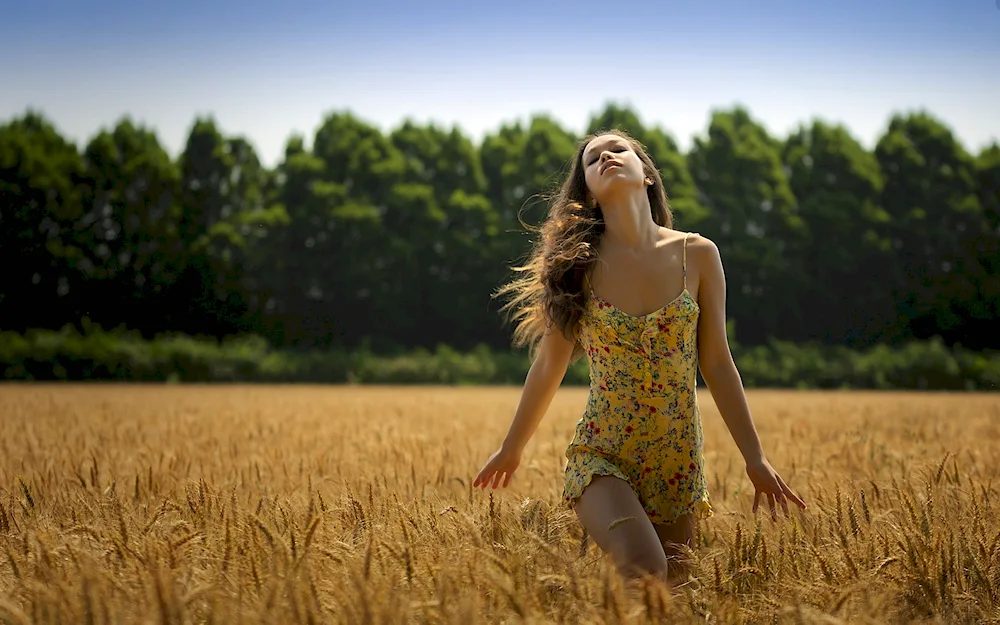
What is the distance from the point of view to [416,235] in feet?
128

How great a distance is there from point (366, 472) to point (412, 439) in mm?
1734

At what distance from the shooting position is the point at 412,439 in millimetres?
7039

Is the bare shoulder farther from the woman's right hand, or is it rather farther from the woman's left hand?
the woman's right hand

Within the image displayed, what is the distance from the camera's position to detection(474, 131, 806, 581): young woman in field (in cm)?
388

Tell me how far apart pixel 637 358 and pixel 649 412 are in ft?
0.75

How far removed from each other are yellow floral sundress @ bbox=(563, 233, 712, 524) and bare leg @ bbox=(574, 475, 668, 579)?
0.65 ft

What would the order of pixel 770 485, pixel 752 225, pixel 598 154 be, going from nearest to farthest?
pixel 770 485, pixel 598 154, pixel 752 225

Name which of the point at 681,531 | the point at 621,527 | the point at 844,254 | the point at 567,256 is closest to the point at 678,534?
the point at 681,531

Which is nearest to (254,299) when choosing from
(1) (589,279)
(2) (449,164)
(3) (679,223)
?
(2) (449,164)

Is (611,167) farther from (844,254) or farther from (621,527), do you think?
(844,254)

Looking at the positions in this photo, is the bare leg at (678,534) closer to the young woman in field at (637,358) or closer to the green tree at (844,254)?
the young woman in field at (637,358)

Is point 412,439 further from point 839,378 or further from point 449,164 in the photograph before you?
point 449,164

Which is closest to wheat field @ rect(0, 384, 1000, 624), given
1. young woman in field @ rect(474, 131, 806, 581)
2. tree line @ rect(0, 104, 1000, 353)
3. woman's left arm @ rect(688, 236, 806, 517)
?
young woman in field @ rect(474, 131, 806, 581)

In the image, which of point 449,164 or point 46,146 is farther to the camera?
point 449,164
